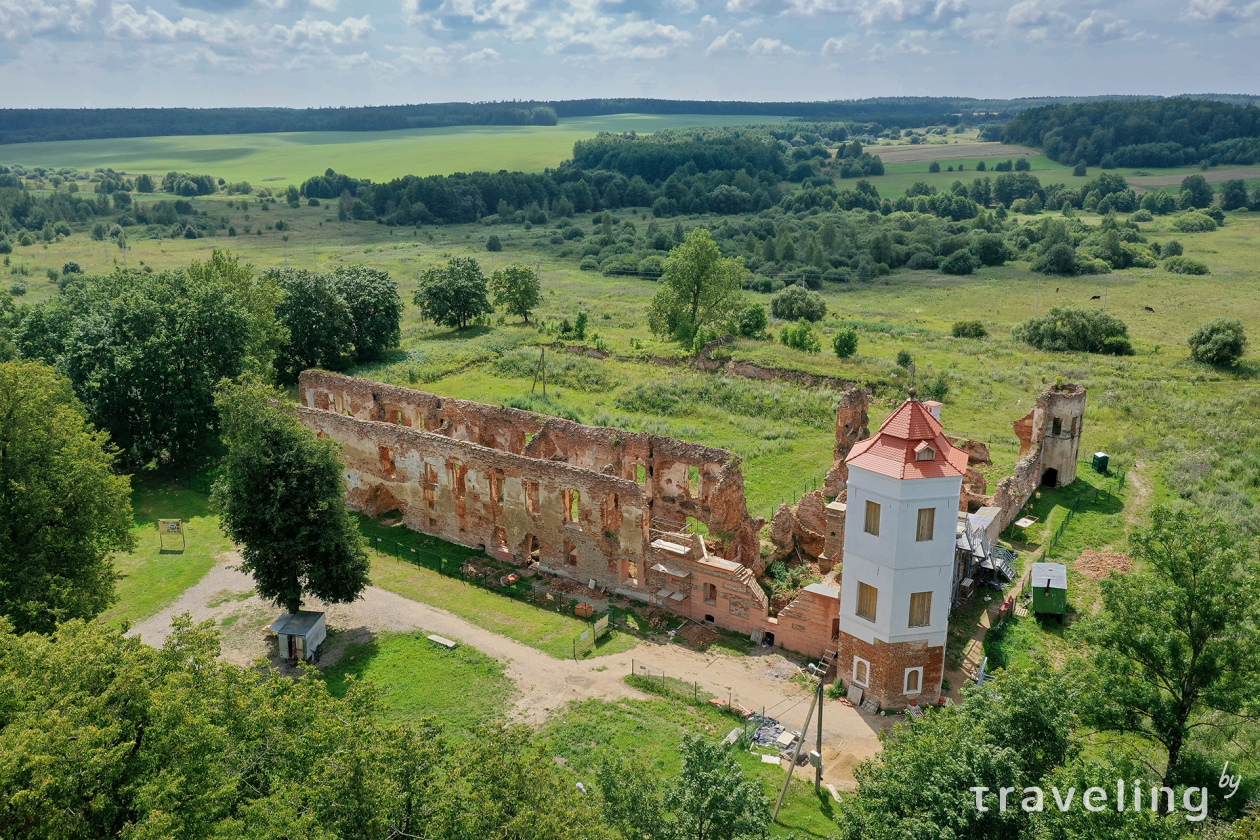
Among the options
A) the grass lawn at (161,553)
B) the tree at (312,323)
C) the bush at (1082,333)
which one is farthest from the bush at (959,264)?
the grass lawn at (161,553)

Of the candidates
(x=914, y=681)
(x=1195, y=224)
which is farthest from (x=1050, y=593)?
(x=1195, y=224)

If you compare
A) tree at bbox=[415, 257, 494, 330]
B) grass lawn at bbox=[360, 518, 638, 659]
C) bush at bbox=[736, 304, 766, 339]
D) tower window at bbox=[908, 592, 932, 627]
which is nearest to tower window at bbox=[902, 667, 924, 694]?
tower window at bbox=[908, 592, 932, 627]

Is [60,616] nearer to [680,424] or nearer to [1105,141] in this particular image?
[680,424]

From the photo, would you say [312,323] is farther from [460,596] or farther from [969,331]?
[969,331]

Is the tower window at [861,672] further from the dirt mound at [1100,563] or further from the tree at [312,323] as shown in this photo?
the tree at [312,323]

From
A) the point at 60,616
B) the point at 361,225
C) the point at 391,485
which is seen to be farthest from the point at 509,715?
the point at 361,225

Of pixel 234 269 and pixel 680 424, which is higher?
pixel 234 269

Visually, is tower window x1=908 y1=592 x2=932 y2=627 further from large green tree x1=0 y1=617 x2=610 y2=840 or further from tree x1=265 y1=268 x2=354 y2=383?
tree x1=265 y1=268 x2=354 y2=383
